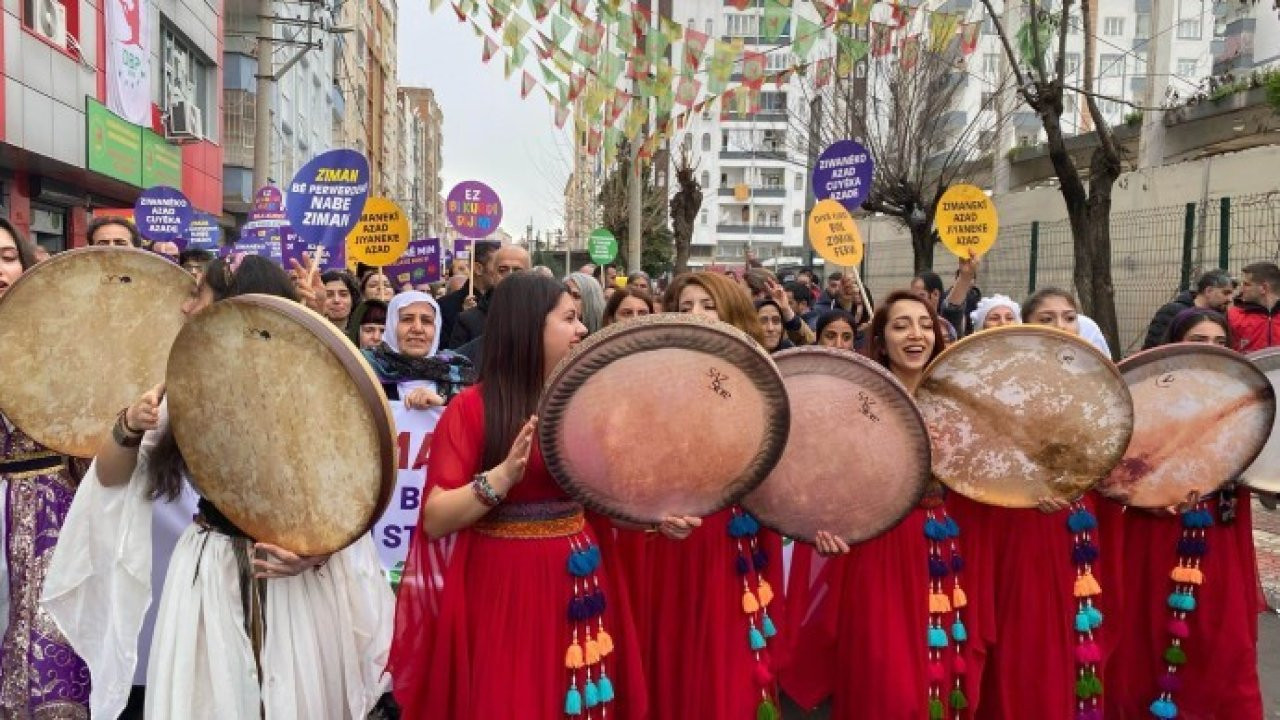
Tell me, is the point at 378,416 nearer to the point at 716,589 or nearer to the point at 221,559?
the point at 221,559

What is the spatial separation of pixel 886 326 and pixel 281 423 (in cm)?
216

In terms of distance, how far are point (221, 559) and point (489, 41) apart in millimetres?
3524

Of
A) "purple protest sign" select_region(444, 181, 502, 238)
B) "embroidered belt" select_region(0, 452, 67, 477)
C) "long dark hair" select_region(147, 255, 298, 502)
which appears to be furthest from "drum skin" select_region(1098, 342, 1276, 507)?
"purple protest sign" select_region(444, 181, 502, 238)

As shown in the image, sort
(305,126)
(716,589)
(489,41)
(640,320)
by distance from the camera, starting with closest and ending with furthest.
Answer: (640,320), (716,589), (489,41), (305,126)

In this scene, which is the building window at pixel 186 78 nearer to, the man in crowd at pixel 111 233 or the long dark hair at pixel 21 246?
the man in crowd at pixel 111 233

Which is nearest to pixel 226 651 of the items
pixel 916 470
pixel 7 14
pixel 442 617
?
pixel 442 617

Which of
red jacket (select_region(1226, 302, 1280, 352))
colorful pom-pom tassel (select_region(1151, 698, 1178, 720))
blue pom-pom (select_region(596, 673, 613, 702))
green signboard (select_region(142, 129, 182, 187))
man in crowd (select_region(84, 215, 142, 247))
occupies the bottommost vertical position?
colorful pom-pom tassel (select_region(1151, 698, 1178, 720))

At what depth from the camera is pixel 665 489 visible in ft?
8.77

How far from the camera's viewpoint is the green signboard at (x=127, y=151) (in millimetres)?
15812

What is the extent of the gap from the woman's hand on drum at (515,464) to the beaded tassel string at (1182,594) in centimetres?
269

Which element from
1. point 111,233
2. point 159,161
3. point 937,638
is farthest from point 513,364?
point 159,161

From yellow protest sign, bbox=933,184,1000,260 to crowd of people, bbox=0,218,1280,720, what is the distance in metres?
2.95

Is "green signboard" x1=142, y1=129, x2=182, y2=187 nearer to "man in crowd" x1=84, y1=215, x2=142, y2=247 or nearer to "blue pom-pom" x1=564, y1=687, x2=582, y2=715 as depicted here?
"man in crowd" x1=84, y1=215, x2=142, y2=247

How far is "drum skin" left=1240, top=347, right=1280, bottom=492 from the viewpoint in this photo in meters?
3.81
